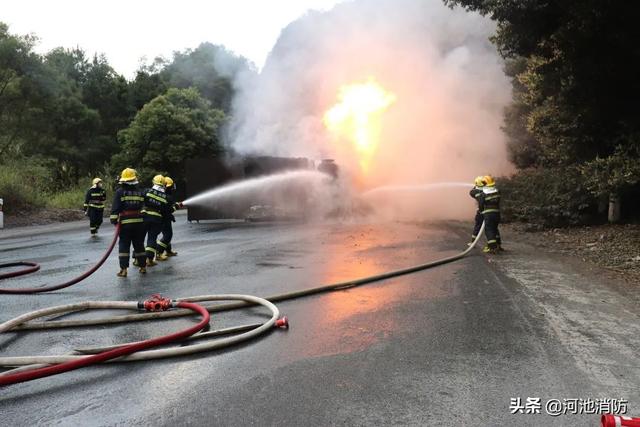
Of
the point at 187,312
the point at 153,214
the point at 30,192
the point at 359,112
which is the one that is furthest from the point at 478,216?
the point at 30,192

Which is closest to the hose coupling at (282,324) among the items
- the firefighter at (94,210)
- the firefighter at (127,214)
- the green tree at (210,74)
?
the firefighter at (127,214)

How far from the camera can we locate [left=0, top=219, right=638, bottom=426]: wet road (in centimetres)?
317

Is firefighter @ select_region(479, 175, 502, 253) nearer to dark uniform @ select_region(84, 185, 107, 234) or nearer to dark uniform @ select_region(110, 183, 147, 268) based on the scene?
dark uniform @ select_region(110, 183, 147, 268)

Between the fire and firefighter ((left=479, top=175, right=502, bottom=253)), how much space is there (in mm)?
9118

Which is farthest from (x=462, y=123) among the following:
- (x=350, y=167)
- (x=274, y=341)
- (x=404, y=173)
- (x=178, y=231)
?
(x=274, y=341)

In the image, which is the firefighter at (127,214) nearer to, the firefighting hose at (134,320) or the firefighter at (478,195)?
the firefighting hose at (134,320)

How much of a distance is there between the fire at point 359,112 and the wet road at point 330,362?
11.4m

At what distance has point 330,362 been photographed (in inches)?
157

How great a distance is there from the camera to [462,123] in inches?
766

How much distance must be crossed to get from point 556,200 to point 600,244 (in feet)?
11.0

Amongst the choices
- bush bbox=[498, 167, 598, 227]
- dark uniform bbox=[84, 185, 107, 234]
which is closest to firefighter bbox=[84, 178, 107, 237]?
dark uniform bbox=[84, 185, 107, 234]

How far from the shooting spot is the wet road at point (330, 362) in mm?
3166

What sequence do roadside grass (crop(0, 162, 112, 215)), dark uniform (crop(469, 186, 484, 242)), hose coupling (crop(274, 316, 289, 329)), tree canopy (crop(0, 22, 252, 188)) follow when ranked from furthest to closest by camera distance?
tree canopy (crop(0, 22, 252, 188)) < roadside grass (crop(0, 162, 112, 215)) < dark uniform (crop(469, 186, 484, 242)) < hose coupling (crop(274, 316, 289, 329))

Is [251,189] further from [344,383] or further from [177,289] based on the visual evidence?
[344,383]
